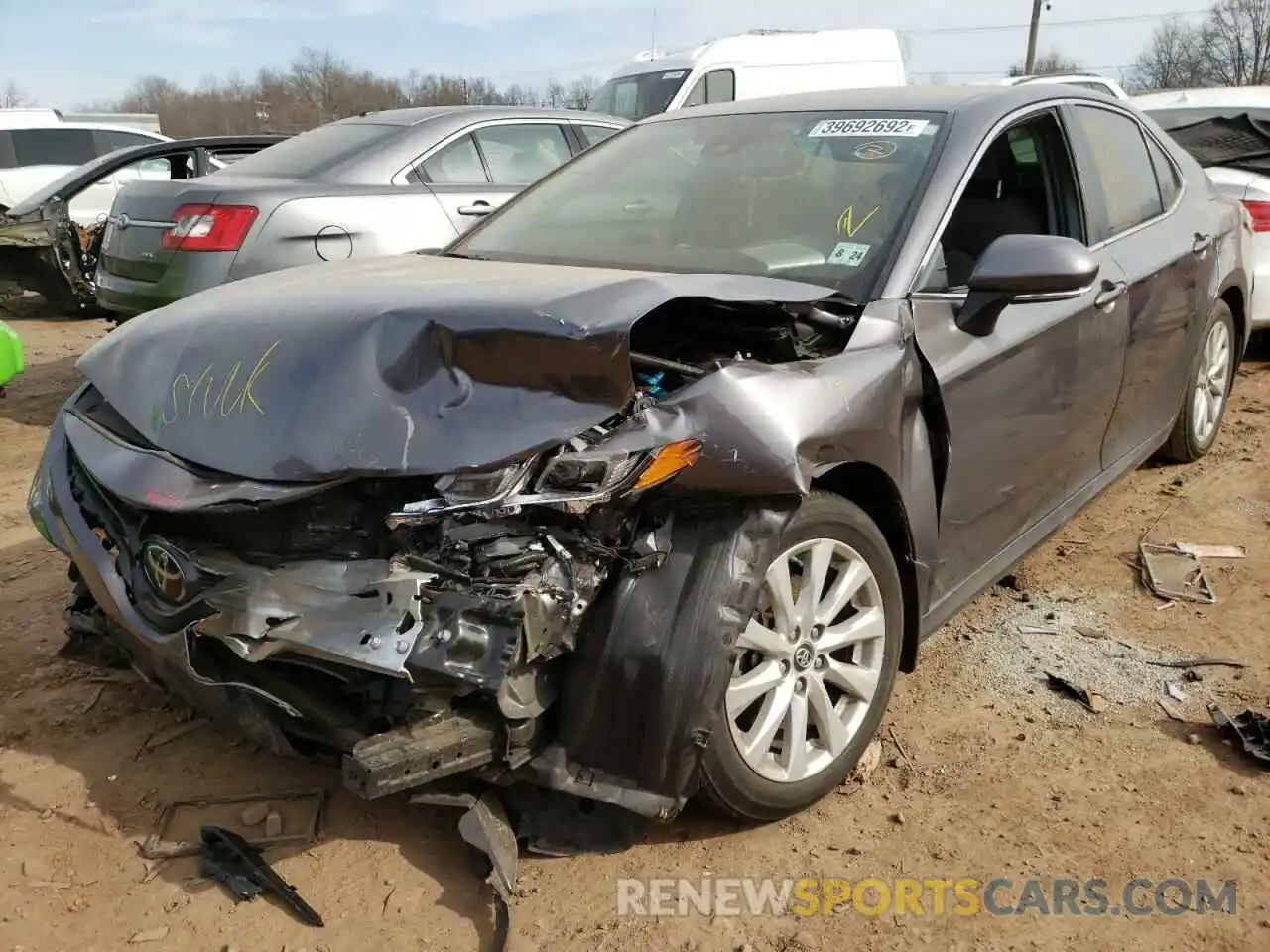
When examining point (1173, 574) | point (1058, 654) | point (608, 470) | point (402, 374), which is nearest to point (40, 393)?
point (402, 374)

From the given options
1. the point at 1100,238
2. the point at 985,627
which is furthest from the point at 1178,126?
the point at 985,627

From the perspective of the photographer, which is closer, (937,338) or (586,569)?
(586,569)

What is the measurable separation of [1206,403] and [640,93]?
8199mm

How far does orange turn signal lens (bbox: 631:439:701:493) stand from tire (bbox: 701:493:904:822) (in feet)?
1.02

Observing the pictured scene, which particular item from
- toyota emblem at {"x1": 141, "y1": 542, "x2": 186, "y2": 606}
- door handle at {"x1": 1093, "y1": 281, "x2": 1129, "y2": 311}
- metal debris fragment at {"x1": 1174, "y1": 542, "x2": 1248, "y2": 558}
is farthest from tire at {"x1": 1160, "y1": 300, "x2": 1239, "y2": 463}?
toyota emblem at {"x1": 141, "y1": 542, "x2": 186, "y2": 606}

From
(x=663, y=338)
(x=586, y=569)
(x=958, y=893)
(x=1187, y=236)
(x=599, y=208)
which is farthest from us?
(x=1187, y=236)

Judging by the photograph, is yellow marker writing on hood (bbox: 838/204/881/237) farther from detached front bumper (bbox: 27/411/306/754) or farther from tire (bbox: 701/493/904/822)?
detached front bumper (bbox: 27/411/306/754)

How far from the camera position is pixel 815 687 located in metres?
2.46

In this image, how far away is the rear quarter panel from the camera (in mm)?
5371

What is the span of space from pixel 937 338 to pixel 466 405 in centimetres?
125

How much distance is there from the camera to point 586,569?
2.11 meters

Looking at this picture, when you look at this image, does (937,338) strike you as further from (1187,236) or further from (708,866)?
(1187,236)

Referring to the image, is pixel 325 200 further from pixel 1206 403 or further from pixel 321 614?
pixel 1206 403

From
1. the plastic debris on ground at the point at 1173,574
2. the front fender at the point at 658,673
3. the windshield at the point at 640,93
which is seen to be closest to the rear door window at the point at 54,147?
the windshield at the point at 640,93
